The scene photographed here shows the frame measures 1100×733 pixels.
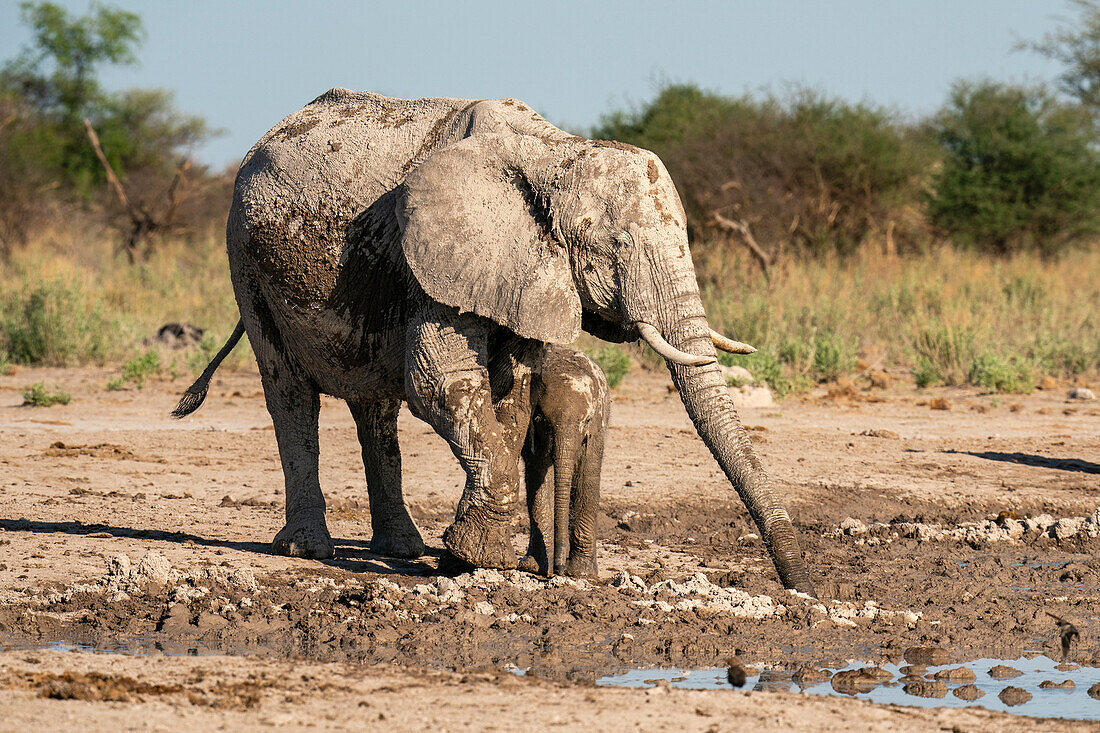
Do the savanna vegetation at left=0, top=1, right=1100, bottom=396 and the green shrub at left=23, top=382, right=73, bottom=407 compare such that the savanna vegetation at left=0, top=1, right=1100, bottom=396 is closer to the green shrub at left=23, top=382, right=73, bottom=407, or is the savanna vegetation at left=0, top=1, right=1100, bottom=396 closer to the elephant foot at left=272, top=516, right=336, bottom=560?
the green shrub at left=23, top=382, right=73, bottom=407

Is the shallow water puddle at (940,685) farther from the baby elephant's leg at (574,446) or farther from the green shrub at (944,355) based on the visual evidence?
the green shrub at (944,355)

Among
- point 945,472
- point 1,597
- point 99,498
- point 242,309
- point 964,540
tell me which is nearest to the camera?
point 1,597

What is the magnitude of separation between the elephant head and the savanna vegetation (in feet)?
22.6

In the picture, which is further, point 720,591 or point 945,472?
point 945,472

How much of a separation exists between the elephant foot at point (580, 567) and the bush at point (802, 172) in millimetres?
15730

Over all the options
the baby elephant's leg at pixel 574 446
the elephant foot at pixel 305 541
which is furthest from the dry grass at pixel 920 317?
the baby elephant's leg at pixel 574 446

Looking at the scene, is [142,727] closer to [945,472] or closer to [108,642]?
[108,642]

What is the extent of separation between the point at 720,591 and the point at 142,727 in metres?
2.42

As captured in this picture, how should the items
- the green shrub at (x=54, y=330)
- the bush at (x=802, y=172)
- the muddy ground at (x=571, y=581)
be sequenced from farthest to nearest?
the bush at (x=802, y=172) < the green shrub at (x=54, y=330) < the muddy ground at (x=571, y=581)

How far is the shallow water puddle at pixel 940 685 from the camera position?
4.15 metres

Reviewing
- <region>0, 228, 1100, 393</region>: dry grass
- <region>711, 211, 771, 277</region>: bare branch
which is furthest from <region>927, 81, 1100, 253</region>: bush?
<region>711, 211, 771, 277</region>: bare branch

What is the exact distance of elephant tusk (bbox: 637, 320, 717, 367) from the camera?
16.0 feet

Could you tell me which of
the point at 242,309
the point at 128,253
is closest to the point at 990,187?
the point at 128,253

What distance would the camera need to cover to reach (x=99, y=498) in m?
7.67
